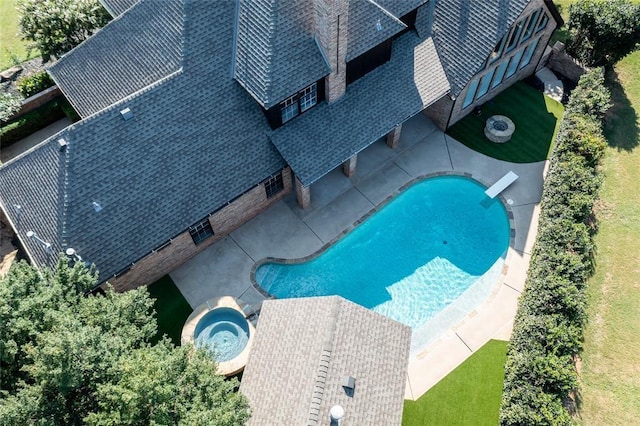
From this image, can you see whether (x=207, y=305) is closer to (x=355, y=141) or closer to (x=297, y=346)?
(x=297, y=346)

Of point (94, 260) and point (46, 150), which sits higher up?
point (46, 150)

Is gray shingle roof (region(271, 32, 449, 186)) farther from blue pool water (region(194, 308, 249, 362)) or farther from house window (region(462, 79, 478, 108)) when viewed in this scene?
blue pool water (region(194, 308, 249, 362))

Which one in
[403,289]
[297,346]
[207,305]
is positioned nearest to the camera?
[297,346]

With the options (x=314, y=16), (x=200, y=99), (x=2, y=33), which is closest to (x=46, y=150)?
(x=200, y=99)

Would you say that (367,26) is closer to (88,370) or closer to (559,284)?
(559,284)

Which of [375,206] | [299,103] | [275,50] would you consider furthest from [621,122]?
[275,50]

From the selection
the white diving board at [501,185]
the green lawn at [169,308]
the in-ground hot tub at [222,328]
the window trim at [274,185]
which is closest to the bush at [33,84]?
the green lawn at [169,308]

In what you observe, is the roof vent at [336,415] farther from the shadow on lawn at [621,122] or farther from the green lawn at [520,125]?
the shadow on lawn at [621,122]
